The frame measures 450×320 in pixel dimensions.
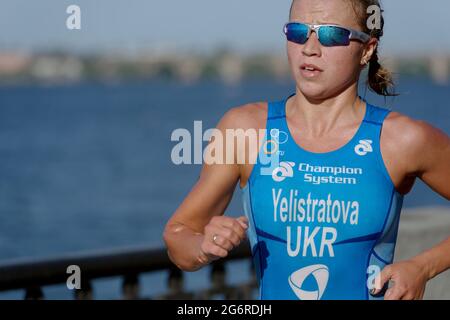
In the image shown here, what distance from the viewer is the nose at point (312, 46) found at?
12.2ft

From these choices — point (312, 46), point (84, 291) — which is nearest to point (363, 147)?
point (312, 46)

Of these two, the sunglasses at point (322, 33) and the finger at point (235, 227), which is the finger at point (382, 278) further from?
the sunglasses at point (322, 33)

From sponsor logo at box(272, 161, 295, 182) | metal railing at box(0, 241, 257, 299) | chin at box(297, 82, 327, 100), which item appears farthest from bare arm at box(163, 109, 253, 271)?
metal railing at box(0, 241, 257, 299)

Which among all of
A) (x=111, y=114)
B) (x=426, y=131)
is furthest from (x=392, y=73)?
(x=111, y=114)

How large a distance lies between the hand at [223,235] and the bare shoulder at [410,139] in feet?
2.43

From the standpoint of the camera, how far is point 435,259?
3.82 meters

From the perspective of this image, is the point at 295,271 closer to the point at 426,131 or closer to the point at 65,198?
the point at 426,131

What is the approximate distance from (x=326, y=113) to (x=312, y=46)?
263 mm

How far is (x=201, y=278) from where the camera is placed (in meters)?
19.7

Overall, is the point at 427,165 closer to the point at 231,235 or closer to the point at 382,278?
the point at 382,278

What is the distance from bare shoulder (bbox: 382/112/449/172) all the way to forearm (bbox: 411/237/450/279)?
287mm

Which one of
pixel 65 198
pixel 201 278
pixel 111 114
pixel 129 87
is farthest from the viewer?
pixel 129 87
